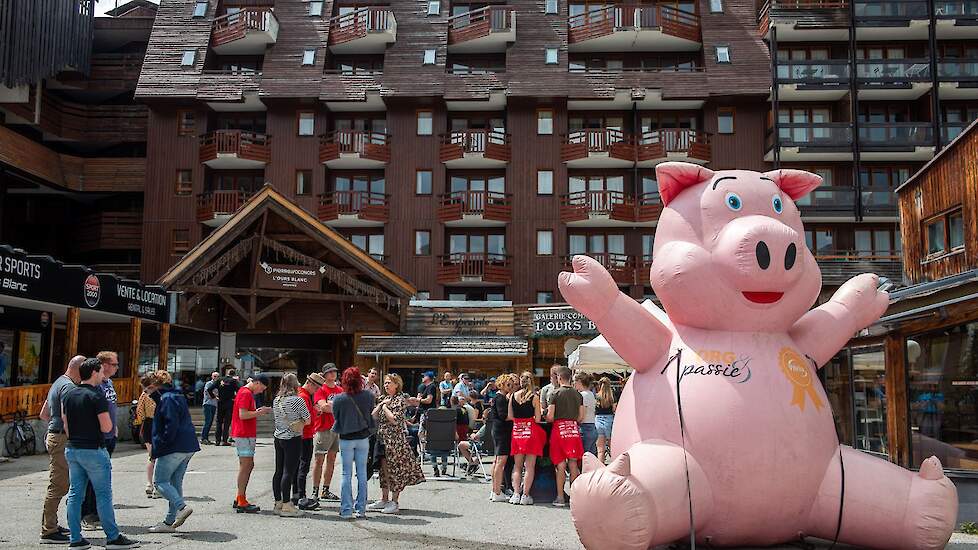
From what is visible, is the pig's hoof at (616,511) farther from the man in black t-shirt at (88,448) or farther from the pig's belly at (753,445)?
the man in black t-shirt at (88,448)

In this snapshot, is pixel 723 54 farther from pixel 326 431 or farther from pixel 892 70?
pixel 326 431

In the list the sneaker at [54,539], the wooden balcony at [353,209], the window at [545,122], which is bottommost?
the sneaker at [54,539]

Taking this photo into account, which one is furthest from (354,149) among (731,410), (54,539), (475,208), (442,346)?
(731,410)

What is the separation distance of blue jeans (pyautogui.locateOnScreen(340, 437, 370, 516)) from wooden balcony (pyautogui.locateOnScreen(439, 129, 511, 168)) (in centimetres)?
2694

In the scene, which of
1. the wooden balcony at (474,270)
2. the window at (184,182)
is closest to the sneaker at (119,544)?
the wooden balcony at (474,270)

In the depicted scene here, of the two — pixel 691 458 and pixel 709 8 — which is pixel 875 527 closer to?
pixel 691 458

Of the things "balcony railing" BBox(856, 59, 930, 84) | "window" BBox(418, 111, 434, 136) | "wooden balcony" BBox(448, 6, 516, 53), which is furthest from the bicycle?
"balcony railing" BBox(856, 59, 930, 84)

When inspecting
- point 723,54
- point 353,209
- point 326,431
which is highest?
point 723,54

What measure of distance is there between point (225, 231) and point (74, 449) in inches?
680

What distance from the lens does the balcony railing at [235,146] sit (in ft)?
119

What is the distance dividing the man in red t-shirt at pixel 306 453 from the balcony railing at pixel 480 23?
28318mm

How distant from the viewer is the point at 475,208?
36.1 metres

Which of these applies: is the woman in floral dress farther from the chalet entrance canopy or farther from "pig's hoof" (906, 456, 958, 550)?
the chalet entrance canopy

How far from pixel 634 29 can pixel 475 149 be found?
818 cm
